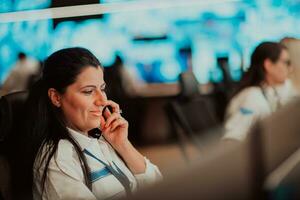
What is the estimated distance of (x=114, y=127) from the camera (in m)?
1.13

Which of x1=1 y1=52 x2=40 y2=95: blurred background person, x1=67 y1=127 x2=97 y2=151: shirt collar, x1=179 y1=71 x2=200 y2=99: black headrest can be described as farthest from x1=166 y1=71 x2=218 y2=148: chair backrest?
x1=1 y1=52 x2=40 y2=95: blurred background person

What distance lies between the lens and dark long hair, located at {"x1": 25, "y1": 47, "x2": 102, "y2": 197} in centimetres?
112

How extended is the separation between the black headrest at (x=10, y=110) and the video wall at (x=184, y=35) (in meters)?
0.18

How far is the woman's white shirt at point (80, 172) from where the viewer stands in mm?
1127

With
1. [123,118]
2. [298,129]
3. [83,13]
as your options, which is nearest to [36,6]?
[83,13]

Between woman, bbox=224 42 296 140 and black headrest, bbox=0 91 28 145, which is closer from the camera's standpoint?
woman, bbox=224 42 296 140

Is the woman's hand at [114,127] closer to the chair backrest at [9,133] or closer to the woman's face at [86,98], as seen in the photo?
the woman's face at [86,98]

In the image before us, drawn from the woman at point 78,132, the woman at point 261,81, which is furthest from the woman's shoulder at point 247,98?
the woman at point 78,132

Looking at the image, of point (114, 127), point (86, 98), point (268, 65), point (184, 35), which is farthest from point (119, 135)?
point (268, 65)

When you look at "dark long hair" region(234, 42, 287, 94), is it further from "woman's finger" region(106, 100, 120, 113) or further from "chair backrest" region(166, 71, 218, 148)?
"woman's finger" region(106, 100, 120, 113)

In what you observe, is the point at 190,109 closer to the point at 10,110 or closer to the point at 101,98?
the point at 101,98

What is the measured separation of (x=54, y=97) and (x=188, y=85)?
34 cm

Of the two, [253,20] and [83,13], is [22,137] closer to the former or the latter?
[83,13]

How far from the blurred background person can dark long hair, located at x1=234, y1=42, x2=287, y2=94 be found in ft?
1.76
